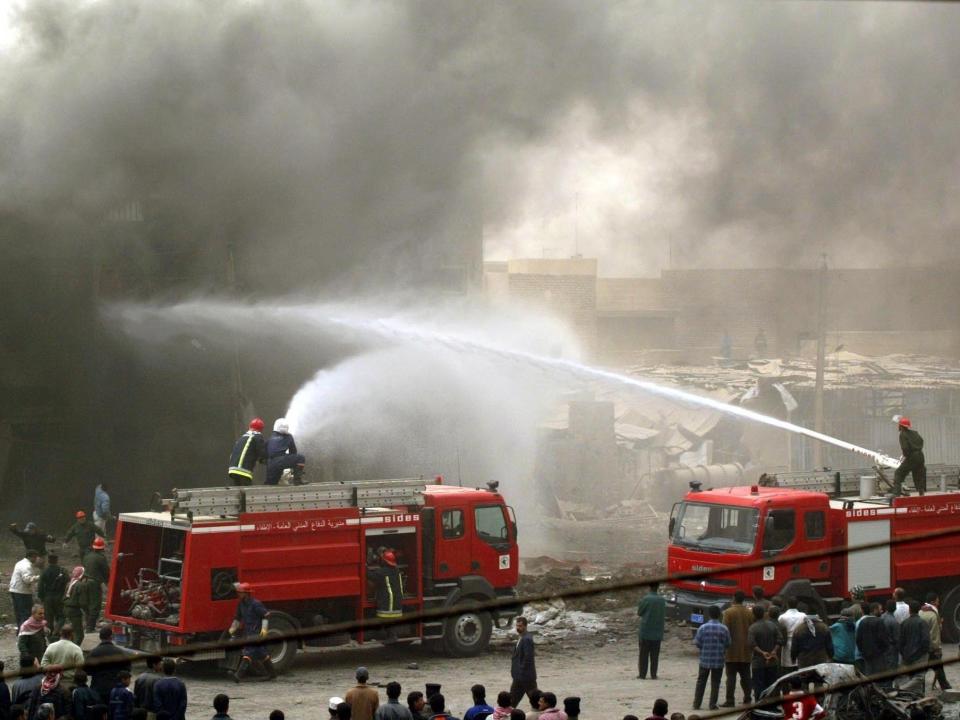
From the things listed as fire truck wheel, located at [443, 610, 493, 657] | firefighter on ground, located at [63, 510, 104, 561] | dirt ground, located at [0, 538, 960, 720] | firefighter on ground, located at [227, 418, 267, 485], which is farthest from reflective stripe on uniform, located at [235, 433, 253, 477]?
firefighter on ground, located at [63, 510, 104, 561]

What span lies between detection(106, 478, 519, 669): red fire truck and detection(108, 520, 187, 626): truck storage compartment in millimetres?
12

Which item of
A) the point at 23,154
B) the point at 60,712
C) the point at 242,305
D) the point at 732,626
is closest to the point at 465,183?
the point at 242,305

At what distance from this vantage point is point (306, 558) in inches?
523

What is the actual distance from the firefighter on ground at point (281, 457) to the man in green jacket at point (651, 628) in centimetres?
402

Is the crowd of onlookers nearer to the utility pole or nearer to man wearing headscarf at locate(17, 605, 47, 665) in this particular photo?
man wearing headscarf at locate(17, 605, 47, 665)

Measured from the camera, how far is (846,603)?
1423cm

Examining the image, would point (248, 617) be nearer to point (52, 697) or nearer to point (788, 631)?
point (52, 697)

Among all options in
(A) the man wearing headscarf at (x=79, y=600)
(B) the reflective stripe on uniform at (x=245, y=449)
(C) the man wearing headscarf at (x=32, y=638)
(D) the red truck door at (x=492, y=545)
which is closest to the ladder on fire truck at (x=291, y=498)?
(B) the reflective stripe on uniform at (x=245, y=449)

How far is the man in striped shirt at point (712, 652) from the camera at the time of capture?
12.0m

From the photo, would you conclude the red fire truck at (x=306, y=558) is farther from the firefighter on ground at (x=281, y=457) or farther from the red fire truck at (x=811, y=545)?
the red fire truck at (x=811, y=545)

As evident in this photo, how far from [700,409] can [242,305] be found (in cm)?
1123

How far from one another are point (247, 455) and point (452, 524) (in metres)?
2.38

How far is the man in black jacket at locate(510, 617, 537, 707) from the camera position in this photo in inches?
444

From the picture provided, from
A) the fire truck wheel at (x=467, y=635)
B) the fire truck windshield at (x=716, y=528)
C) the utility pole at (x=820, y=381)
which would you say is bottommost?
the fire truck wheel at (x=467, y=635)
